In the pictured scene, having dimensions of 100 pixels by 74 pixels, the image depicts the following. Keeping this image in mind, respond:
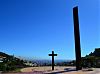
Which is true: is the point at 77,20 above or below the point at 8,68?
above

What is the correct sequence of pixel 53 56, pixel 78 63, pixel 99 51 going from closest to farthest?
pixel 78 63, pixel 53 56, pixel 99 51

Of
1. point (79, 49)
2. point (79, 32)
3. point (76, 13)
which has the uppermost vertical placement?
point (76, 13)

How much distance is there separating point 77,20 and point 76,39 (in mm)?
1887

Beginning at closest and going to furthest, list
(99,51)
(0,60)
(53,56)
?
(53,56)
(0,60)
(99,51)

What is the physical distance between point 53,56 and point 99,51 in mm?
23973

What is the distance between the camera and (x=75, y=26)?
2714 cm

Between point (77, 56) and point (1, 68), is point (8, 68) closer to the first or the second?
point (1, 68)

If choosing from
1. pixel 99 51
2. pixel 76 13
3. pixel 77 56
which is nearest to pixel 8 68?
pixel 77 56

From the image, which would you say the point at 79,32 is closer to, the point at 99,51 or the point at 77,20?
the point at 77,20

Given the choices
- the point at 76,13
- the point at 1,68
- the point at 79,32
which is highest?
the point at 76,13

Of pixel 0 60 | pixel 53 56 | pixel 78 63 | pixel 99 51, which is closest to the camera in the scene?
pixel 78 63

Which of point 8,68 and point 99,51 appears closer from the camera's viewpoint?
point 8,68

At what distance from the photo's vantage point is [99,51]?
51375 mm

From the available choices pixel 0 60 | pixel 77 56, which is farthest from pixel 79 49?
pixel 0 60
